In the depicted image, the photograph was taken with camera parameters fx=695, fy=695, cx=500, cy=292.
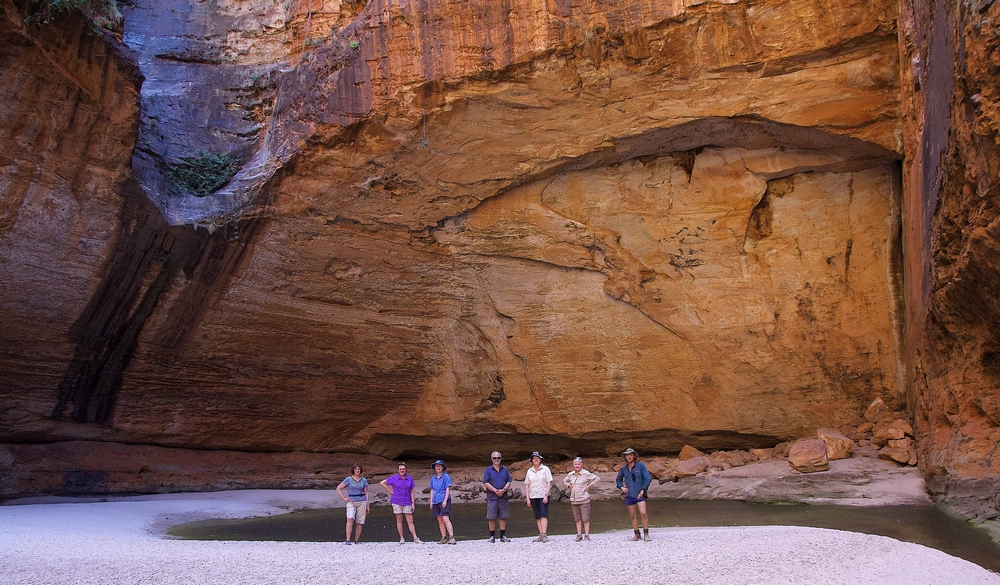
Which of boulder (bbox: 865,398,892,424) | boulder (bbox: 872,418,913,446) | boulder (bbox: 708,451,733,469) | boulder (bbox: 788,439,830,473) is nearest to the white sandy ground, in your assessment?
boulder (bbox: 788,439,830,473)

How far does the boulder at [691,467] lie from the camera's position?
499 inches

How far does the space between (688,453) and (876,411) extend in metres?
3.48

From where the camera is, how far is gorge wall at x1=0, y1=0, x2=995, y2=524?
1015 centimetres

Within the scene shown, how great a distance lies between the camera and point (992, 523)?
7168mm

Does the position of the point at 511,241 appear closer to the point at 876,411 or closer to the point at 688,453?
the point at 688,453

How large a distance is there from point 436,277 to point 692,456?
6155 millimetres

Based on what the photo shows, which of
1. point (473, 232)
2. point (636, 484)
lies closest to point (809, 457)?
point (636, 484)

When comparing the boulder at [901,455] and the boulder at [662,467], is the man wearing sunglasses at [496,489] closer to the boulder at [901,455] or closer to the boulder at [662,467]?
the boulder at [662,467]

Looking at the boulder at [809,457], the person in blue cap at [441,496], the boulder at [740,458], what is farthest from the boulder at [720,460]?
the person in blue cap at [441,496]

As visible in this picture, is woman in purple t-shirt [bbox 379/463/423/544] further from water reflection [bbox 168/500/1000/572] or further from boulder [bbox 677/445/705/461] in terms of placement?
boulder [bbox 677/445/705/461]

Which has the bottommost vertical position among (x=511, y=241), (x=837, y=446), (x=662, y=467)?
A: (x=662, y=467)

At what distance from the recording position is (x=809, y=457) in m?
10.9

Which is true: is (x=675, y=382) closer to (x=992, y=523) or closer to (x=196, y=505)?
(x=992, y=523)

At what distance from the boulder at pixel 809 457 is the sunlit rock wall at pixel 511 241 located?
5.12ft
